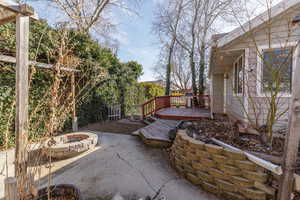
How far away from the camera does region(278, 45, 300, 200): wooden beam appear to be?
172cm

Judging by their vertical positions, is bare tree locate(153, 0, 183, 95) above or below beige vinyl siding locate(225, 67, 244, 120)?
above

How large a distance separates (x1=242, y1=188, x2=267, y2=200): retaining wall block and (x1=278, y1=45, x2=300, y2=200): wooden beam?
26cm

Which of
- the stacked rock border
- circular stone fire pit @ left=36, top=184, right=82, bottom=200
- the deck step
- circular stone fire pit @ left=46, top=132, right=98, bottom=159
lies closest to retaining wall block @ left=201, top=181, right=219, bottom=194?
the stacked rock border

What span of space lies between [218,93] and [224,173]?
6.07m

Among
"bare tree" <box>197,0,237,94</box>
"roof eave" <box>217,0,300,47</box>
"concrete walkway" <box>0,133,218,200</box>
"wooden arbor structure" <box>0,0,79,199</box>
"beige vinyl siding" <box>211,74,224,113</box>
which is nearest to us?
"wooden arbor structure" <box>0,0,79,199</box>

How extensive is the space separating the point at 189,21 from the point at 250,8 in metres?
10.3

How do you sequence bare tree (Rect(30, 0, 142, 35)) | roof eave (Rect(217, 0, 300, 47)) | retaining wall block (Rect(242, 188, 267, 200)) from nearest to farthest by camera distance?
retaining wall block (Rect(242, 188, 267, 200)), roof eave (Rect(217, 0, 300, 47)), bare tree (Rect(30, 0, 142, 35))

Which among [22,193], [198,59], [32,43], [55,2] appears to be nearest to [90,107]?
[32,43]

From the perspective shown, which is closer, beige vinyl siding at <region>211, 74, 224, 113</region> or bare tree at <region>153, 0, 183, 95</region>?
beige vinyl siding at <region>211, 74, 224, 113</region>

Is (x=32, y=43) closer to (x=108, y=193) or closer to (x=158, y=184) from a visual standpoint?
(x=108, y=193)

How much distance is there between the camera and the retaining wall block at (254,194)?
6.55ft

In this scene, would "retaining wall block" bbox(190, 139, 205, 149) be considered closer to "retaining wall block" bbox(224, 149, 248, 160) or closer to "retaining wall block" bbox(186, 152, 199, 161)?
"retaining wall block" bbox(186, 152, 199, 161)

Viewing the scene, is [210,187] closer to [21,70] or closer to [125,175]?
[125,175]

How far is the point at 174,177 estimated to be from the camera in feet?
9.53
